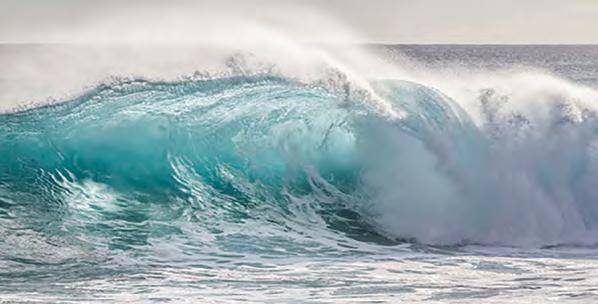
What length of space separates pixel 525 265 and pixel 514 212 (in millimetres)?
2182

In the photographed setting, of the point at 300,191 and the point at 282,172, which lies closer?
the point at 300,191

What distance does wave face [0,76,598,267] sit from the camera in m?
12.4

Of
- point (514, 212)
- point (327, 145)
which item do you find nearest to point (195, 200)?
point (327, 145)

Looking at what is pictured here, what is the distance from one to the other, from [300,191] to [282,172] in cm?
42

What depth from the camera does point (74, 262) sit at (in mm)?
11023

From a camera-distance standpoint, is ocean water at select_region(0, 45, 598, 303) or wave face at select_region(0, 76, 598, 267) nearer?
ocean water at select_region(0, 45, 598, 303)

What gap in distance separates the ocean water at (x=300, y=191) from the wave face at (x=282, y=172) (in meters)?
0.03

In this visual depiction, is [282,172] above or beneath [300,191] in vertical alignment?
above

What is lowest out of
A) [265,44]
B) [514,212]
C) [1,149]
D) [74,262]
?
[74,262]

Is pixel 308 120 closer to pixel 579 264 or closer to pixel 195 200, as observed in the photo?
pixel 195 200

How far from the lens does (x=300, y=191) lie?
46.6 feet

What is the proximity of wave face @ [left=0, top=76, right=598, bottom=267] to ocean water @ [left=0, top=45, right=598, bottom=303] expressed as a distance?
0.09 ft

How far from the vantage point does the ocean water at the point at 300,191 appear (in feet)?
33.3

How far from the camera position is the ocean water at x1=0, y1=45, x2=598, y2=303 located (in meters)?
10.1
